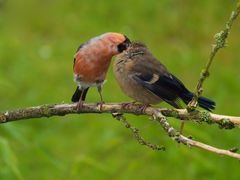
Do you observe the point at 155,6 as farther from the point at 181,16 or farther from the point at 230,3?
the point at 230,3

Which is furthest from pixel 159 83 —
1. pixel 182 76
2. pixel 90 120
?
pixel 182 76

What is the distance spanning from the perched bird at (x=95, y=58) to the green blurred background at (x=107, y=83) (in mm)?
471

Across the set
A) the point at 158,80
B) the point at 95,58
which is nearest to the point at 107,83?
the point at 158,80

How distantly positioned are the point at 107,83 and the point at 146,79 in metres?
5.52

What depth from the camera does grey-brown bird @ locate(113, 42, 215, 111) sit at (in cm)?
405

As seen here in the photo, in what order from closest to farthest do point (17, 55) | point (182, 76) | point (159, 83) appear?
point (159, 83), point (182, 76), point (17, 55)

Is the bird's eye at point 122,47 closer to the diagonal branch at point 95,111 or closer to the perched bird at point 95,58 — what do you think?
the perched bird at point 95,58

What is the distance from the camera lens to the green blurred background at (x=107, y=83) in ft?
21.0

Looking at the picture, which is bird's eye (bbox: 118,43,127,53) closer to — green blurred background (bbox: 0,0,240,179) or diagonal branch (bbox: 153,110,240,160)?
diagonal branch (bbox: 153,110,240,160)

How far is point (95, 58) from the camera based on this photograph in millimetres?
4027

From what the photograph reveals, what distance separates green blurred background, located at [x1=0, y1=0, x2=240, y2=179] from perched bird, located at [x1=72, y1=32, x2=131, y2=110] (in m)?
0.47

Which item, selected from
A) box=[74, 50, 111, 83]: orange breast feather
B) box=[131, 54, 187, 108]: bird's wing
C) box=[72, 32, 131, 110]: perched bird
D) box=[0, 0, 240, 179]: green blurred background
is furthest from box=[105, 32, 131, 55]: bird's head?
box=[0, 0, 240, 179]: green blurred background

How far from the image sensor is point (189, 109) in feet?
10.1

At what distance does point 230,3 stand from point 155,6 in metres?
1.40
